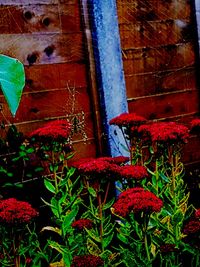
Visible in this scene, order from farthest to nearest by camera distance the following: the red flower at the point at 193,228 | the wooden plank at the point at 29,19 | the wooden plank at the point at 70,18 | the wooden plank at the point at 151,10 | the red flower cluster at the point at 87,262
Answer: the wooden plank at the point at 151,10 < the wooden plank at the point at 70,18 < the wooden plank at the point at 29,19 < the red flower at the point at 193,228 < the red flower cluster at the point at 87,262

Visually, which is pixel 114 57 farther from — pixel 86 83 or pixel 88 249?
pixel 88 249

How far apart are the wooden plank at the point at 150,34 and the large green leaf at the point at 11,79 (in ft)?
8.99

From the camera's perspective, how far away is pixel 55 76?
9.09 feet

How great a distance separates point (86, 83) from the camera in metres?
2.91

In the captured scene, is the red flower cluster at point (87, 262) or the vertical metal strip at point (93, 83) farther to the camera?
the vertical metal strip at point (93, 83)

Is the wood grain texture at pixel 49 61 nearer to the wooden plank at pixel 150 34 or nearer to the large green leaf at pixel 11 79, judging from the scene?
the wooden plank at pixel 150 34

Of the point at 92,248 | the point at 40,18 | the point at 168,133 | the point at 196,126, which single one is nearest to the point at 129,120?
the point at 168,133

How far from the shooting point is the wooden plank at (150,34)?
9.96 feet

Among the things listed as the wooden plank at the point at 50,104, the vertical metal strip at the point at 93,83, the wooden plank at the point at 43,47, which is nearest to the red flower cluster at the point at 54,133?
the wooden plank at the point at 50,104

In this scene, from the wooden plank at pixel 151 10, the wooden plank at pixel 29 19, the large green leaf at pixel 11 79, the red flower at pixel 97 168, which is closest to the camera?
the large green leaf at pixel 11 79

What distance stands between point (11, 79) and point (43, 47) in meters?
2.45

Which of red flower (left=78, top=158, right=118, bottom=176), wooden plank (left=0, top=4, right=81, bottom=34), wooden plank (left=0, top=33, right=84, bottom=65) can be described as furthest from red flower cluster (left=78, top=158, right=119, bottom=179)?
wooden plank (left=0, top=4, right=81, bottom=34)

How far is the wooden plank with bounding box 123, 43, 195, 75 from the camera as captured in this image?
10.0ft

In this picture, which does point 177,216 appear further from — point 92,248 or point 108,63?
point 108,63
